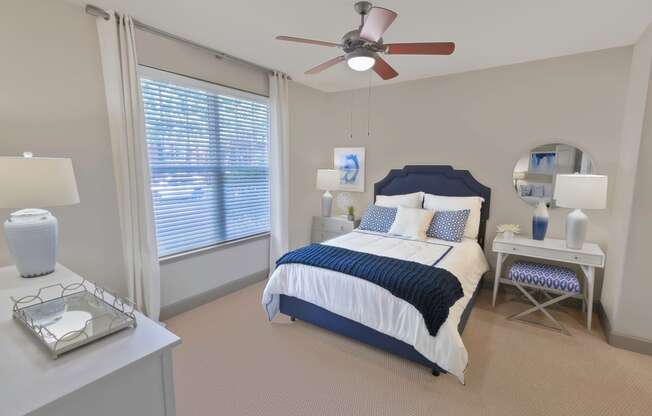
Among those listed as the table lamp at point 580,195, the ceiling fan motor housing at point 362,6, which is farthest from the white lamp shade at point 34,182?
the table lamp at point 580,195

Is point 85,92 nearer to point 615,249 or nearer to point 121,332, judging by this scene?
point 121,332

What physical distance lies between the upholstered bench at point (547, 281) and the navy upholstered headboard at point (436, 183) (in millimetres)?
693

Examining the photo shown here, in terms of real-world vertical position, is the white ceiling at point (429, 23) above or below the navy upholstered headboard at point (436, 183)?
above

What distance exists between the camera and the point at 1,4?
1851mm

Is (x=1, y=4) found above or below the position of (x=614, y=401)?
above

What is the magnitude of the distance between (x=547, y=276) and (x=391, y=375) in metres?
1.72

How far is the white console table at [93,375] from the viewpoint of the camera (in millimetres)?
810

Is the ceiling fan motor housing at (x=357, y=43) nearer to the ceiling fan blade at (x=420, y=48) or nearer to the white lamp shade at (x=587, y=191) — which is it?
the ceiling fan blade at (x=420, y=48)

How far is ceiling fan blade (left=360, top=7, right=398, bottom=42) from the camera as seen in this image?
157 centimetres

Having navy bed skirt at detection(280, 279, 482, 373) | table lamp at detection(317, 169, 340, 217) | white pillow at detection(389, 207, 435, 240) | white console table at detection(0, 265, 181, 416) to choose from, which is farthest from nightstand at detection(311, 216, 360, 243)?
white console table at detection(0, 265, 181, 416)

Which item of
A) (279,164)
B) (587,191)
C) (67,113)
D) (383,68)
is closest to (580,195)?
(587,191)

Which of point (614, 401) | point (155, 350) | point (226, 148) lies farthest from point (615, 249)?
point (226, 148)

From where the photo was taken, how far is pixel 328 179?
4027 mm

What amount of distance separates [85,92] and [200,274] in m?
1.84
